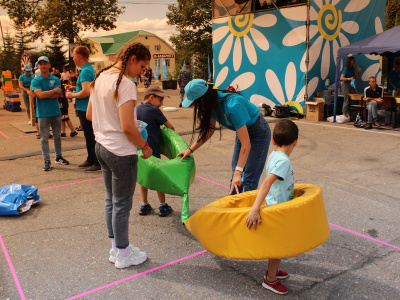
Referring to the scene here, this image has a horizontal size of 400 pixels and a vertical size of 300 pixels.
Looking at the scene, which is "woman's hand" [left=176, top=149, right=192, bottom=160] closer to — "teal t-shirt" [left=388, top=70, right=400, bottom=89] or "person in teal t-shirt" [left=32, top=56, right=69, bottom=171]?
"person in teal t-shirt" [left=32, top=56, right=69, bottom=171]

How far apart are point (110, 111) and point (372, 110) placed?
927 cm

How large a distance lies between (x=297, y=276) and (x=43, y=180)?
14.6 ft

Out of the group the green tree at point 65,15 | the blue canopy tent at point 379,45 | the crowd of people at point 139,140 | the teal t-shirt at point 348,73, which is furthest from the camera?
the green tree at point 65,15

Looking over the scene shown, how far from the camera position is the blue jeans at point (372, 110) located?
33.6 feet

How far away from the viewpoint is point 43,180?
5941mm

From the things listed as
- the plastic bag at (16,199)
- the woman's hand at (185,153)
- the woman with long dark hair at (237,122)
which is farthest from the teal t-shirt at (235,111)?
the plastic bag at (16,199)

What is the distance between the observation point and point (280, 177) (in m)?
2.56

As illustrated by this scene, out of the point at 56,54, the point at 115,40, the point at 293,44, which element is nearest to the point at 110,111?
the point at 293,44

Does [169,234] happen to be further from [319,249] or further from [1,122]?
[1,122]

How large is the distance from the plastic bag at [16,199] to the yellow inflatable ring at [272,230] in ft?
9.01

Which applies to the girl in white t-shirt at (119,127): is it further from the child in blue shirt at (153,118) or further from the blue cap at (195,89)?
the child in blue shirt at (153,118)

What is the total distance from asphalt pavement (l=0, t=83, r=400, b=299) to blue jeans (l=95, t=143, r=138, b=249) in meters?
0.39

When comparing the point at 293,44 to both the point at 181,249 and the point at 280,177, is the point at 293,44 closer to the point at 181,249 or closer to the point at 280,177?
the point at 181,249

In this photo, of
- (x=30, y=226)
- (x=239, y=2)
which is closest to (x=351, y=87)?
(x=239, y=2)
